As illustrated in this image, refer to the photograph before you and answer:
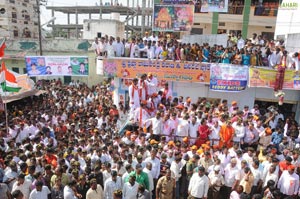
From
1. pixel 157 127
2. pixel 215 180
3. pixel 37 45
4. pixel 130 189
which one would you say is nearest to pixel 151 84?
pixel 157 127

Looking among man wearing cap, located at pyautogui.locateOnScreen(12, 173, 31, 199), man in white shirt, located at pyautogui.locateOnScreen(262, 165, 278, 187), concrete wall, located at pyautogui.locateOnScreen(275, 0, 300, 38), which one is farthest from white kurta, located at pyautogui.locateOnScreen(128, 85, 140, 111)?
concrete wall, located at pyautogui.locateOnScreen(275, 0, 300, 38)

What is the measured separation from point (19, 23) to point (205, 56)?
31634 mm

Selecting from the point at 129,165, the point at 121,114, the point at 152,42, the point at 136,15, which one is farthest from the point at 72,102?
the point at 136,15

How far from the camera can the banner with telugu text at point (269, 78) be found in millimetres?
11945

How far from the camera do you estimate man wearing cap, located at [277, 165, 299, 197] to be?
6352 millimetres

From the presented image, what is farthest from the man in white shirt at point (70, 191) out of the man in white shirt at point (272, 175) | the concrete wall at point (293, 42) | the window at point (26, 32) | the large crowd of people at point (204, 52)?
the window at point (26, 32)

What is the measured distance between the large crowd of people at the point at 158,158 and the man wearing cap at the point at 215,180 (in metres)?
0.02

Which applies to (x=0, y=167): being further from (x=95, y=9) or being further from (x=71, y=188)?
(x=95, y=9)

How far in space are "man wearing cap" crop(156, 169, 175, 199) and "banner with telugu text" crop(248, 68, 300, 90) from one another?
24.8ft

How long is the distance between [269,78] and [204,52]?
2.92 m

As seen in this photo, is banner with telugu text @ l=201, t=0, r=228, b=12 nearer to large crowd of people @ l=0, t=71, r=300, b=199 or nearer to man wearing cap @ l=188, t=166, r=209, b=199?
large crowd of people @ l=0, t=71, r=300, b=199

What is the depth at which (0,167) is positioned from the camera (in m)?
6.54

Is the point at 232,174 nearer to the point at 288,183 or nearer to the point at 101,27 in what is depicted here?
the point at 288,183

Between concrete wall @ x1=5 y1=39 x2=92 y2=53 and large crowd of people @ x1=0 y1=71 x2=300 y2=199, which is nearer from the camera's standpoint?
large crowd of people @ x1=0 y1=71 x2=300 y2=199
